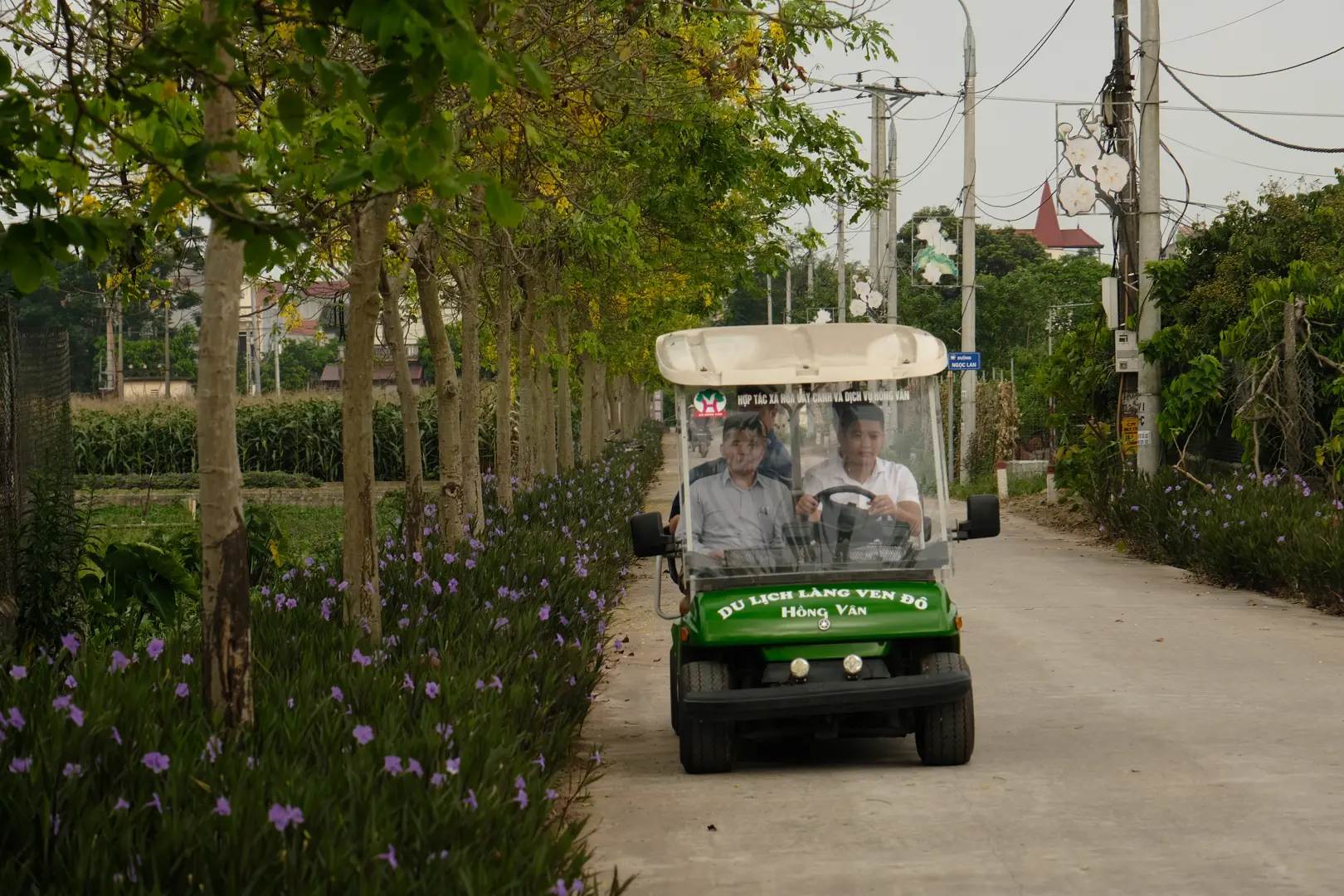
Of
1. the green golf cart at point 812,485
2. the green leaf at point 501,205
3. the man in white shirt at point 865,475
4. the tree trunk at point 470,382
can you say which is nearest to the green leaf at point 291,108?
the green leaf at point 501,205

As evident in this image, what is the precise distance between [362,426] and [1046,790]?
3.97 metres

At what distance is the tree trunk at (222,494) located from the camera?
644cm

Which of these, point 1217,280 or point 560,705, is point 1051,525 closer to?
point 1217,280

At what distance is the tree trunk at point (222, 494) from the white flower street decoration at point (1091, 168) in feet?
61.9

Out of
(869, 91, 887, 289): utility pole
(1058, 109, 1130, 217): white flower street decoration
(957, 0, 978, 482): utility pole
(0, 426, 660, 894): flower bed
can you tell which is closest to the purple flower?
(0, 426, 660, 894): flower bed

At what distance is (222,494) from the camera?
21.4 ft

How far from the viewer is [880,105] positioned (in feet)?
155

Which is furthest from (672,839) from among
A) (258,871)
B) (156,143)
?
(156,143)

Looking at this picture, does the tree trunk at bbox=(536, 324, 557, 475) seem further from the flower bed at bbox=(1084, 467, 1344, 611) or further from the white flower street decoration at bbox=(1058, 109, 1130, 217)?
the flower bed at bbox=(1084, 467, 1344, 611)

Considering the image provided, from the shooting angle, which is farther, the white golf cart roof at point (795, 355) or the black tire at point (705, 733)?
the white golf cart roof at point (795, 355)

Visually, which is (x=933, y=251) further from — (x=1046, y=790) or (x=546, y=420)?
(x=1046, y=790)

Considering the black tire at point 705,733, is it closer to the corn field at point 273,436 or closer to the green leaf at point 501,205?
the green leaf at point 501,205

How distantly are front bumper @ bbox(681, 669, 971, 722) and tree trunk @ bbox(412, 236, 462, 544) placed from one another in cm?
496

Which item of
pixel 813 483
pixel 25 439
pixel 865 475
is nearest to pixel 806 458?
pixel 813 483
